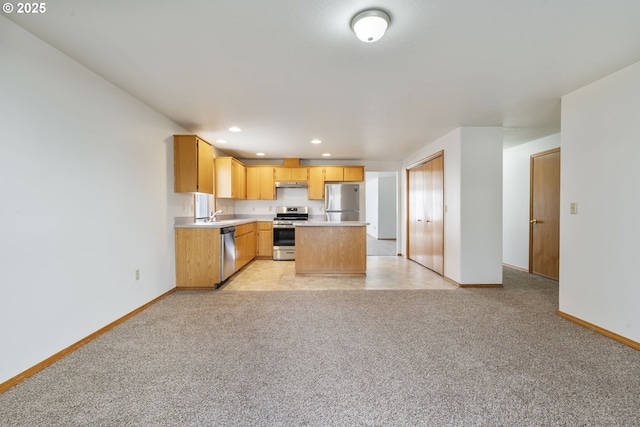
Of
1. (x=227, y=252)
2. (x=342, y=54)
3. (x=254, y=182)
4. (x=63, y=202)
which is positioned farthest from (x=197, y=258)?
(x=342, y=54)

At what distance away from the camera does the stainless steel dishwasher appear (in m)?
3.78

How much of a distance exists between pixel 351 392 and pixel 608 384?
1.70m

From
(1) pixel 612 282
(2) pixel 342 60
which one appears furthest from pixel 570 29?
(1) pixel 612 282

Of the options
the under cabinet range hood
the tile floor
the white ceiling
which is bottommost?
the tile floor

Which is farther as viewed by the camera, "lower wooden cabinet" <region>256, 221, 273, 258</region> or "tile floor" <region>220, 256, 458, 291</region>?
"lower wooden cabinet" <region>256, 221, 273, 258</region>

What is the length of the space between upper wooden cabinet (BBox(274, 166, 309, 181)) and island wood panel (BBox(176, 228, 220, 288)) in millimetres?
2647

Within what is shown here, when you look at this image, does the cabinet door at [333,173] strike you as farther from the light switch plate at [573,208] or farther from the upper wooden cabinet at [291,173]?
the light switch plate at [573,208]

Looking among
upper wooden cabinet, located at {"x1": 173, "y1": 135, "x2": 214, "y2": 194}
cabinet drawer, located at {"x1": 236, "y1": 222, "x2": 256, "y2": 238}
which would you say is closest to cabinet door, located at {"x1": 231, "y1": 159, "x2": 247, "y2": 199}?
cabinet drawer, located at {"x1": 236, "y1": 222, "x2": 256, "y2": 238}

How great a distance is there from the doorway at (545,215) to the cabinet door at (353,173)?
3.26 metres

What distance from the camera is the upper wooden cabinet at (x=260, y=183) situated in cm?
602

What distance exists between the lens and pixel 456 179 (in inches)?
153

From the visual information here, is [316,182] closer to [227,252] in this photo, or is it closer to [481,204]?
[227,252]

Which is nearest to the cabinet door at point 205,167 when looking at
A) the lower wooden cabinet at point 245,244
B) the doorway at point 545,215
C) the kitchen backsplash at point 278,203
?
the lower wooden cabinet at point 245,244

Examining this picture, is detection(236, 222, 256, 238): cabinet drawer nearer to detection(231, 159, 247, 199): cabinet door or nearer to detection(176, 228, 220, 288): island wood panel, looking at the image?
detection(231, 159, 247, 199): cabinet door
